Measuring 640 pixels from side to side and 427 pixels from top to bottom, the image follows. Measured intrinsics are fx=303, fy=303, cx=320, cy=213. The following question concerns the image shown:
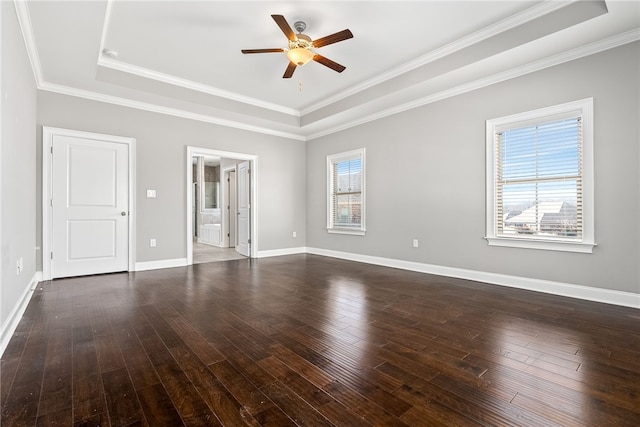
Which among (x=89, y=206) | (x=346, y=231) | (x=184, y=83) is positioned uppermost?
(x=184, y=83)

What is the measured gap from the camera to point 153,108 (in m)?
4.94

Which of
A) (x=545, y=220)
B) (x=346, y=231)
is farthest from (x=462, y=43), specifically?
(x=346, y=231)

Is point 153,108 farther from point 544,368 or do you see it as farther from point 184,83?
point 544,368

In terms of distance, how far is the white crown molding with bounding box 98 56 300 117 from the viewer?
4.08 m

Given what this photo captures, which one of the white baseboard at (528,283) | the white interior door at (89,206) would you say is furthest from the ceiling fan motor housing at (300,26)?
the white baseboard at (528,283)

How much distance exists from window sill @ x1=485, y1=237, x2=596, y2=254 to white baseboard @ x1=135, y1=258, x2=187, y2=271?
4.82 m

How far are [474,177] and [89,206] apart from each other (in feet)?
18.1

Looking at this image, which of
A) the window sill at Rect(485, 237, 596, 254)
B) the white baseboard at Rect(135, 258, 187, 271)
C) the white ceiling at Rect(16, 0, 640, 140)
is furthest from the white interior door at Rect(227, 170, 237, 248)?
the window sill at Rect(485, 237, 596, 254)

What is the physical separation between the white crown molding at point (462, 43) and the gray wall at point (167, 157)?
2.05 m

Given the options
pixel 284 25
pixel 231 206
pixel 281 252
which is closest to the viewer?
pixel 284 25

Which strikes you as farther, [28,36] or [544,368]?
[28,36]

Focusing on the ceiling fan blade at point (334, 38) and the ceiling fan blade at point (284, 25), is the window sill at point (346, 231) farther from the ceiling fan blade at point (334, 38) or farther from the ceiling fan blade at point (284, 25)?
the ceiling fan blade at point (284, 25)

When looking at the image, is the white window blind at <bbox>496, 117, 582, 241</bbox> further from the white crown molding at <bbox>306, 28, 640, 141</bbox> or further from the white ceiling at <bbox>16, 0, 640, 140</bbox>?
the white ceiling at <bbox>16, 0, 640, 140</bbox>

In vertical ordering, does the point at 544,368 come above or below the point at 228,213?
below
